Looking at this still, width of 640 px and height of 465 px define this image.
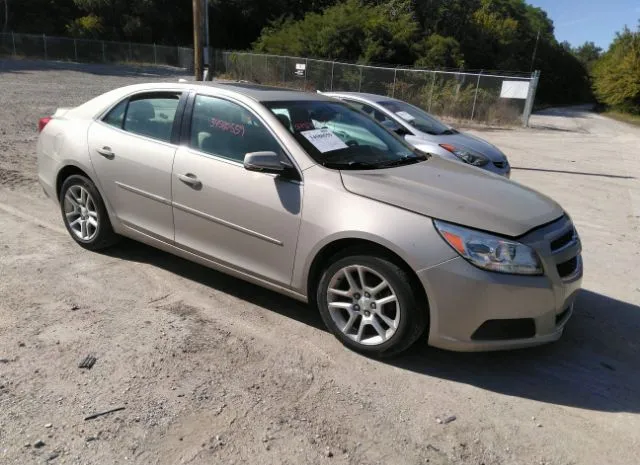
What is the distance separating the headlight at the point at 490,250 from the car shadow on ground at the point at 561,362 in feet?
2.36

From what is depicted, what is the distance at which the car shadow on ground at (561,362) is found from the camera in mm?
3236

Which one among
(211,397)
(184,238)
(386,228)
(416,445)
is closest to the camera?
(416,445)

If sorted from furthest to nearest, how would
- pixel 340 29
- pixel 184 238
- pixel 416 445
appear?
1. pixel 340 29
2. pixel 184 238
3. pixel 416 445

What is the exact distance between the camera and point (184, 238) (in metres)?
4.14

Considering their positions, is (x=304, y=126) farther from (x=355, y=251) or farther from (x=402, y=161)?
(x=355, y=251)

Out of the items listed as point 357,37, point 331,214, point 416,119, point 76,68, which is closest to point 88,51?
point 76,68

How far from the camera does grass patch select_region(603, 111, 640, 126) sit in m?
33.7

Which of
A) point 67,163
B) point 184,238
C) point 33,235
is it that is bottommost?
point 33,235

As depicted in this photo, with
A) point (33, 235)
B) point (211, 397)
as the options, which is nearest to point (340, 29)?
point (33, 235)

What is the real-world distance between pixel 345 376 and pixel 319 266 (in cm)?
73

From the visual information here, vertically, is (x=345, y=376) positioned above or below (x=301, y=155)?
below

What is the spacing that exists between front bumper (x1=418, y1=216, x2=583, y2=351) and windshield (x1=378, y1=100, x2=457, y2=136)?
5310mm

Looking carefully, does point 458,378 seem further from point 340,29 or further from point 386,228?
point 340,29

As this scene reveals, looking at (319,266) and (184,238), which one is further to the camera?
(184,238)
